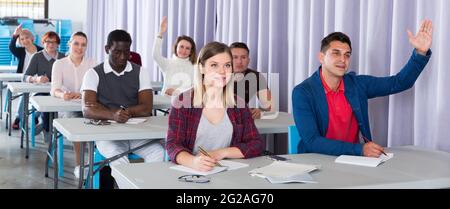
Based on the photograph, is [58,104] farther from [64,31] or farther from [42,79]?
[64,31]

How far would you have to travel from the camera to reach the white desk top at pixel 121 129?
10.4 feet

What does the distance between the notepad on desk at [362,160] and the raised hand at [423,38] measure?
1.94 ft

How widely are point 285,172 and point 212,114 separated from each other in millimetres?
725

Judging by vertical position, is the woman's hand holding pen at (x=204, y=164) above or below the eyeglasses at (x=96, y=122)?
below

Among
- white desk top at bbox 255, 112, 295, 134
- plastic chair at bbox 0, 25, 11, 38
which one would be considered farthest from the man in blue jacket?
plastic chair at bbox 0, 25, 11, 38

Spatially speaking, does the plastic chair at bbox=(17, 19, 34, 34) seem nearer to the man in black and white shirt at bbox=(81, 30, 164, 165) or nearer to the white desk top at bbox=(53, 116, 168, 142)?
the man in black and white shirt at bbox=(81, 30, 164, 165)

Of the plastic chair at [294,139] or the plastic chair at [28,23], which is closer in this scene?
the plastic chair at [294,139]

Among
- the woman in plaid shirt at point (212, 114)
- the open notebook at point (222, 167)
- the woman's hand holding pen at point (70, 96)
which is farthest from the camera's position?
the woman's hand holding pen at point (70, 96)

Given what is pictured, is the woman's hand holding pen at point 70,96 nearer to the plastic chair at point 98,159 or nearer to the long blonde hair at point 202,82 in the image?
the plastic chair at point 98,159

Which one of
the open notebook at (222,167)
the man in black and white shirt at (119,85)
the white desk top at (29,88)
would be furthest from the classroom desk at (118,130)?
the white desk top at (29,88)

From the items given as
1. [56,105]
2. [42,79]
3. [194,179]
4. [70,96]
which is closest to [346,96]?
[194,179]

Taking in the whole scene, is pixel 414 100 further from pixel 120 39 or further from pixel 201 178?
pixel 120 39

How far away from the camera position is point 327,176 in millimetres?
2283

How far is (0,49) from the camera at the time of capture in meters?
A: 10.1
